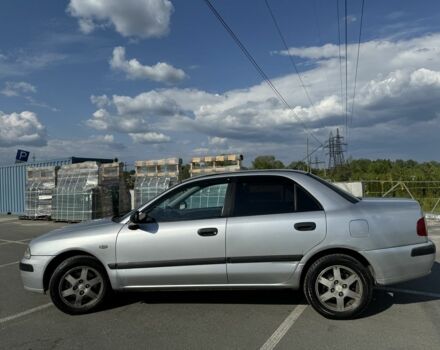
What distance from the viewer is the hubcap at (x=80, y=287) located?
5.38 metres

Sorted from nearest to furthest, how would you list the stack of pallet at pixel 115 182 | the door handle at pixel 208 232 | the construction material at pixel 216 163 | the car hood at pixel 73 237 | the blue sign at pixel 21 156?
the door handle at pixel 208 232 < the car hood at pixel 73 237 < the construction material at pixel 216 163 < the stack of pallet at pixel 115 182 < the blue sign at pixel 21 156

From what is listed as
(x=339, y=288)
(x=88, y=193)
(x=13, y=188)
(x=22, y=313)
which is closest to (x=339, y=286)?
(x=339, y=288)

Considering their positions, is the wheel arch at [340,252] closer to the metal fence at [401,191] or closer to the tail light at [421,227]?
the tail light at [421,227]

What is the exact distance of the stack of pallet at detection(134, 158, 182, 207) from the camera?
1719cm

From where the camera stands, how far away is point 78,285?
17.7 ft

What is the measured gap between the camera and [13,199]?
82.4ft

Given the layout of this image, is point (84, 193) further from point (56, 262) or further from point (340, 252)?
point (340, 252)

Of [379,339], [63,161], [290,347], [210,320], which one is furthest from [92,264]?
[63,161]

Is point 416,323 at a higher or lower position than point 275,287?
lower

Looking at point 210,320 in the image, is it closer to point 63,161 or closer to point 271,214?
point 271,214

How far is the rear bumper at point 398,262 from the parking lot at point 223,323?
452mm

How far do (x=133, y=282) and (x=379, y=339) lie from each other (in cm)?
277

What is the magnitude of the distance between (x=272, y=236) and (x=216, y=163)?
11817 millimetres

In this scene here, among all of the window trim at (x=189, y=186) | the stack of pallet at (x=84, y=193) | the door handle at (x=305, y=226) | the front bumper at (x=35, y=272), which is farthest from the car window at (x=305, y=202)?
the stack of pallet at (x=84, y=193)
